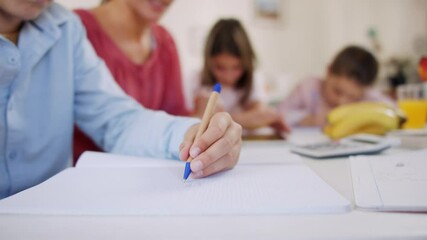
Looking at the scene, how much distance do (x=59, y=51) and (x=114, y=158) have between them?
0.25m

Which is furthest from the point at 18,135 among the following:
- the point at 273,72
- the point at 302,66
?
the point at 302,66

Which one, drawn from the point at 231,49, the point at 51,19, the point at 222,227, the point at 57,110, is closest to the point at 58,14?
the point at 51,19

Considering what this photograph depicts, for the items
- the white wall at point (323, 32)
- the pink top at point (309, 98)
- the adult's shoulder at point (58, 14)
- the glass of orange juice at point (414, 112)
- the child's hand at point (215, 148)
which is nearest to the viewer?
the child's hand at point (215, 148)

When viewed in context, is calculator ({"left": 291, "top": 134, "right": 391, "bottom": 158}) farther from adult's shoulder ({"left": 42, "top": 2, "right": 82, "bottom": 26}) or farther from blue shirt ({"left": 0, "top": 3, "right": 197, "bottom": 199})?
adult's shoulder ({"left": 42, "top": 2, "right": 82, "bottom": 26})

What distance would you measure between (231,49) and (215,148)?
1.03m

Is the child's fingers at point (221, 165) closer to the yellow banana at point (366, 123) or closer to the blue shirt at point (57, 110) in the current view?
the blue shirt at point (57, 110)

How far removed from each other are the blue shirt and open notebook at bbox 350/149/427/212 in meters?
0.27

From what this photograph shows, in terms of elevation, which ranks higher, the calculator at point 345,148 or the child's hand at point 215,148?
the child's hand at point 215,148

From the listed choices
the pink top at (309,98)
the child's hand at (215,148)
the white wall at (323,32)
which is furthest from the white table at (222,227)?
the white wall at (323,32)

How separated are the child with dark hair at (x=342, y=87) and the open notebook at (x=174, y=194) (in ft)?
3.28

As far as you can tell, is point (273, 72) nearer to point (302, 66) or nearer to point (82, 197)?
point (302, 66)

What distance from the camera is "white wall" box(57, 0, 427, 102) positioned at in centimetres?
258

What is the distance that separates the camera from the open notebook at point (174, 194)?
12.6 inches

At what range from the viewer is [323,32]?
107 inches
